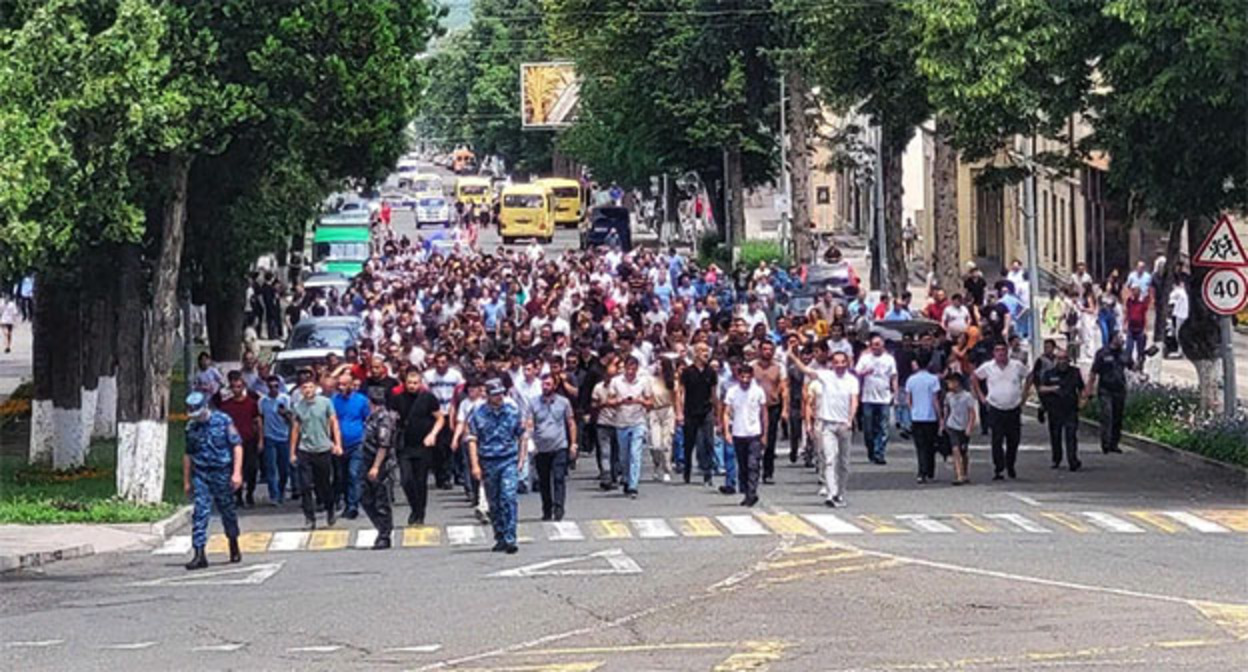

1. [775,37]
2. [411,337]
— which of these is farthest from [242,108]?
[775,37]

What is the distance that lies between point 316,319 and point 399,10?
15751 mm

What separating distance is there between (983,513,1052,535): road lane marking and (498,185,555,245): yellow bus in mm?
86455

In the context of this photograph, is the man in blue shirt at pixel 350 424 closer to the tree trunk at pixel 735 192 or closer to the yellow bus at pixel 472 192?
the tree trunk at pixel 735 192

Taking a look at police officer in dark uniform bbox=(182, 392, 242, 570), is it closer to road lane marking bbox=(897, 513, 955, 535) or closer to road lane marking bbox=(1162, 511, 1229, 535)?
road lane marking bbox=(897, 513, 955, 535)

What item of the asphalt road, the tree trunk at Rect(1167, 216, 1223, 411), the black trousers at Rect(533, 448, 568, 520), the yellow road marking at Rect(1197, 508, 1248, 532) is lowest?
the asphalt road

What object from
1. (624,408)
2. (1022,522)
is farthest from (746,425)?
(1022,522)

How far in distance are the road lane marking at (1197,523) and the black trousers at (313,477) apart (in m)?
8.52

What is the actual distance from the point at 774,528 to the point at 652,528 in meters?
1.36

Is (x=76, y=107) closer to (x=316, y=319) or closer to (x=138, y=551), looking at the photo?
(x=138, y=551)

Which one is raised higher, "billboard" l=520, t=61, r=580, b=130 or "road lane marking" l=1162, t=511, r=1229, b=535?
"billboard" l=520, t=61, r=580, b=130

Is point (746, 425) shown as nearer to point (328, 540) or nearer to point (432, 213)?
point (328, 540)

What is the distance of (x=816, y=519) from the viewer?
2658 centimetres

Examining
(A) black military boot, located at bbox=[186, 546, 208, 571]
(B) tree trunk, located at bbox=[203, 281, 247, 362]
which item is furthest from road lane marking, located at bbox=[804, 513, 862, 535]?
(B) tree trunk, located at bbox=[203, 281, 247, 362]

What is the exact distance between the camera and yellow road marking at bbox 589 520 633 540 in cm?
2577
